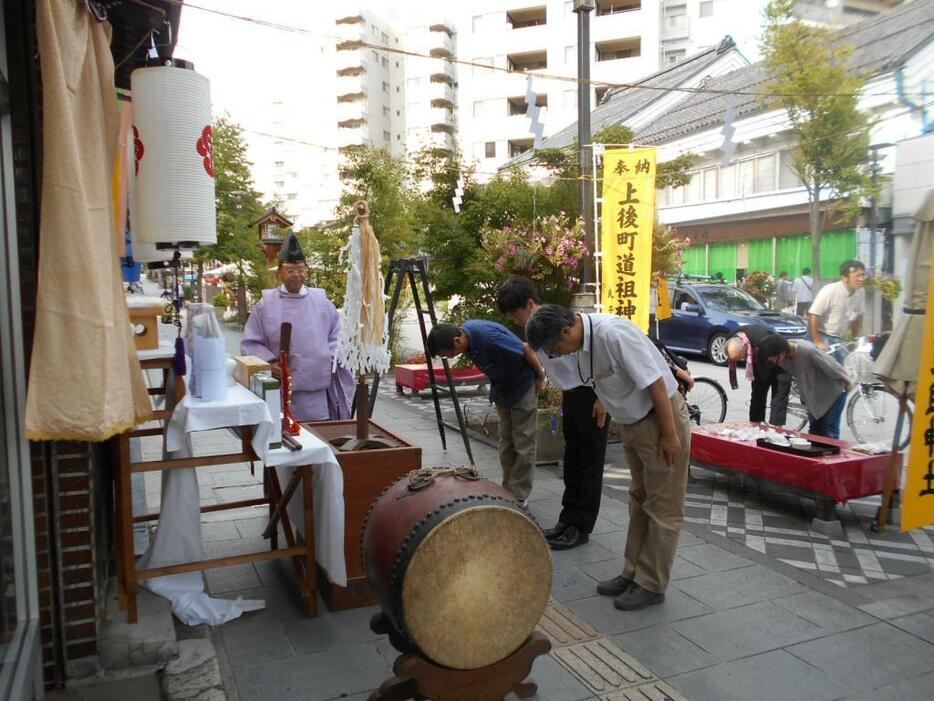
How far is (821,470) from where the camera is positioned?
5113 millimetres

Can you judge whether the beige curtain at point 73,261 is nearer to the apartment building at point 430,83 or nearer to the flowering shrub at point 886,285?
the flowering shrub at point 886,285

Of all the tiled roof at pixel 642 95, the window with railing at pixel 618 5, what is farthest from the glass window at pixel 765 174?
the window with railing at pixel 618 5

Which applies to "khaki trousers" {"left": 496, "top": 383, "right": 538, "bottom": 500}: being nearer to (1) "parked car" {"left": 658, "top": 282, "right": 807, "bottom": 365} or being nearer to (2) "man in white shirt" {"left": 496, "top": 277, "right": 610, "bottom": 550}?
(2) "man in white shirt" {"left": 496, "top": 277, "right": 610, "bottom": 550}

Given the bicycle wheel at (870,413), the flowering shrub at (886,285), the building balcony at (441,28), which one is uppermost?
the building balcony at (441,28)

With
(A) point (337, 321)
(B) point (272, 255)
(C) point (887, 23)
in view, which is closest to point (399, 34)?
(B) point (272, 255)

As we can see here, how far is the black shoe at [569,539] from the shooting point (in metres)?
4.86

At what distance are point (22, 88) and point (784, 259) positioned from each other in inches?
585

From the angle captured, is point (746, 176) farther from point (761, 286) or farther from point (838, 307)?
point (838, 307)

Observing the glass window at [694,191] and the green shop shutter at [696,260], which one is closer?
the glass window at [694,191]

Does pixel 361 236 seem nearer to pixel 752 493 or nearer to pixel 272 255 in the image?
pixel 752 493

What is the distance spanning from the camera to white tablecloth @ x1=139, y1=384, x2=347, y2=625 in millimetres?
3588

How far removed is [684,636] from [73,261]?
3.27 m

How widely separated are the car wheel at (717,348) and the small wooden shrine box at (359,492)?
1220 centimetres

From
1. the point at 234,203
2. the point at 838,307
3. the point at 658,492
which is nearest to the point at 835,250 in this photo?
the point at 838,307
